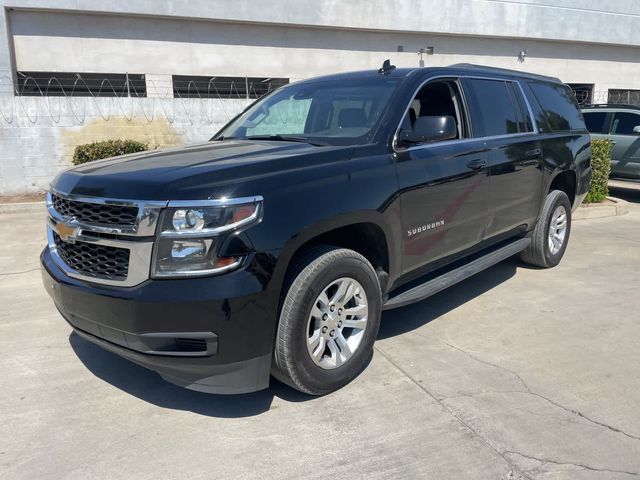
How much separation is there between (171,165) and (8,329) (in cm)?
245

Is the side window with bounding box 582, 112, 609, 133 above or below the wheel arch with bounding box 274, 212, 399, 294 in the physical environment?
above

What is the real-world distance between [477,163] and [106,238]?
291 centimetres

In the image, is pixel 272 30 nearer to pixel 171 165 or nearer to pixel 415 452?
pixel 171 165

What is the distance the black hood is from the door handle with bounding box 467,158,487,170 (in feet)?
4.39

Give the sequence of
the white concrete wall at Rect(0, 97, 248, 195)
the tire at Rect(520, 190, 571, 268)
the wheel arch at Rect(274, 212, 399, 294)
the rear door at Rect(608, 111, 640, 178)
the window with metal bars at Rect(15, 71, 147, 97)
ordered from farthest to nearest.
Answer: the window with metal bars at Rect(15, 71, 147, 97), the rear door at Rect(608, 111, 640, 178), the white concrete wall at Rect(0, 97, 248, 195), the tire at Rect(520, 190, 571, 268), the wheel arch at Rect(274, 212, 399, 294)

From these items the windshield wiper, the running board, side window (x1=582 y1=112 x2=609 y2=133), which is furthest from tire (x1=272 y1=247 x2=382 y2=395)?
side window (x1=582 y1=112 x2=609 y2=133)

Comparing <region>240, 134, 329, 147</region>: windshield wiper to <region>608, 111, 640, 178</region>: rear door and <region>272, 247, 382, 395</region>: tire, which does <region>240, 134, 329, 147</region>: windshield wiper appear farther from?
<region>608, 111, 640, 178</region>: rear door

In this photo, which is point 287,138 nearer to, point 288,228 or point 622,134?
point 288,228

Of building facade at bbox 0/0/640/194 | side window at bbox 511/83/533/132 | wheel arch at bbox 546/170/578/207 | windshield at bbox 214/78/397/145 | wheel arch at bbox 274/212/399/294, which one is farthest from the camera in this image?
building facade at bbox 0/0/640/194

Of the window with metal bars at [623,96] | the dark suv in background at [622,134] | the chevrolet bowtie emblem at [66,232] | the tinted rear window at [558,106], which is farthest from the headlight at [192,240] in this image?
the window with metal bars at [623,96]

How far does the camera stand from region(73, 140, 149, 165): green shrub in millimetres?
10234

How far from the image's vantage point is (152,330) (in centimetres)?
273

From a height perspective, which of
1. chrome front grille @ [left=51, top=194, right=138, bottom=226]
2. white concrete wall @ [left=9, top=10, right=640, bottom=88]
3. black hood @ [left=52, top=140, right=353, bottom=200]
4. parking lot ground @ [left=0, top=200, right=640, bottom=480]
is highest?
white concrete wall @ [left=9, top=10, right=640, bottom=88]

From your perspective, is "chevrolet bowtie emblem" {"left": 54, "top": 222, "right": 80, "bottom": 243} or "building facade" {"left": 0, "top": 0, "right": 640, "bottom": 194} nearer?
"chevrolet bowtie emblem" {"left": 54, "top": 222, "right": 80, "bottom": 243}
